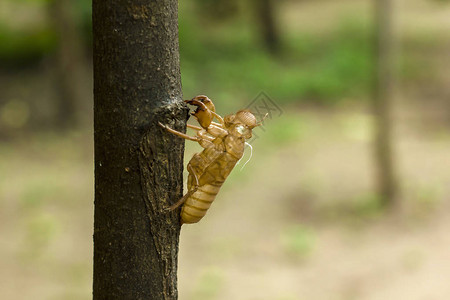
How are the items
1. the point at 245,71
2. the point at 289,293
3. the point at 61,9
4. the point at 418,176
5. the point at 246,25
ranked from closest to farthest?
1. the point at 289,293
2. the point at 418,176
3. the point at 61,9
4. the point at 245,71
5. the point at 246,25

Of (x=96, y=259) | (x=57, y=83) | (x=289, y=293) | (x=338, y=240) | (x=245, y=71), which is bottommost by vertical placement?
(x=96, y=259)

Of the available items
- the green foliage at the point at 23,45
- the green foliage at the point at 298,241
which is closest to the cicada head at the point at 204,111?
the green foliage at the point at 298,241

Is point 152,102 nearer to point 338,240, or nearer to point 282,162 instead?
point 338,240

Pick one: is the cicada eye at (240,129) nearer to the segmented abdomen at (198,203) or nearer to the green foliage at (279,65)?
the segmented abdomen at (198,203)

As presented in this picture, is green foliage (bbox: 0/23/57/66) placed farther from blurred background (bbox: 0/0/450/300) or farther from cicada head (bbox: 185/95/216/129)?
cicada head (bbox: 185/95/216/129)

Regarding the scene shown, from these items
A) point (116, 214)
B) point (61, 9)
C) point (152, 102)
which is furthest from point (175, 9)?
point (61, 9)
